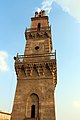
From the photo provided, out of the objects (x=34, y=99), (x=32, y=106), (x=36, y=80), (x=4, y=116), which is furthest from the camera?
(x=4, y=116)

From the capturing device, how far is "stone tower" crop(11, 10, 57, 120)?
21.4m

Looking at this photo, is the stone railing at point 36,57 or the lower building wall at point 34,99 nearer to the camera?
the lower building wall at point 34,99

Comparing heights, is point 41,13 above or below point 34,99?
above

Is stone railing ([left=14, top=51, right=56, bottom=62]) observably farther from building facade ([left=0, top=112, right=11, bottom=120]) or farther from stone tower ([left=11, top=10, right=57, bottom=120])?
building facade ([left=0, top=112, right=11, bottom=120])

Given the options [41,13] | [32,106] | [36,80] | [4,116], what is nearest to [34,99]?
[32,106]

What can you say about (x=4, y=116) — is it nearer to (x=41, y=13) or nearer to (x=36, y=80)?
(x=36, y=80)

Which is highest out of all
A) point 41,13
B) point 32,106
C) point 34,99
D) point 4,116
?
point 41,13

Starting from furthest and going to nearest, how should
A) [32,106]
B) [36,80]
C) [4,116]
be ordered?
[4,116], [36,80], [32,106]

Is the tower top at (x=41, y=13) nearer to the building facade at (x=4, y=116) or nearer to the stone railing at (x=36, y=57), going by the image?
the stone railing at (x=36, y=57)

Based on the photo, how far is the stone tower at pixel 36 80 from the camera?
70.3ft

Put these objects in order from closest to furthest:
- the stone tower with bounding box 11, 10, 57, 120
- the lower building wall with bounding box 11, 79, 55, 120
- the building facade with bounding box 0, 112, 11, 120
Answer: the lower building wall with bounding box 11, 79, 55, 120 < the stone tower with bounding box 11, 10, 57, 120 < the building facade with bounding box 0, 112, 11, 120

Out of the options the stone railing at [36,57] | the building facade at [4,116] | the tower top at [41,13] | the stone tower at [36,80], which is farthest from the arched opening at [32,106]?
the tower top at [41,13]

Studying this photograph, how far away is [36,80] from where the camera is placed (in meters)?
23.6

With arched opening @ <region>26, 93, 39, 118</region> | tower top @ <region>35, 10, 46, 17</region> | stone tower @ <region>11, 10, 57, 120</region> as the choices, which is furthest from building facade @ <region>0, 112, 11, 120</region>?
tower top @ <region>35, 10, 46, 17</region>
